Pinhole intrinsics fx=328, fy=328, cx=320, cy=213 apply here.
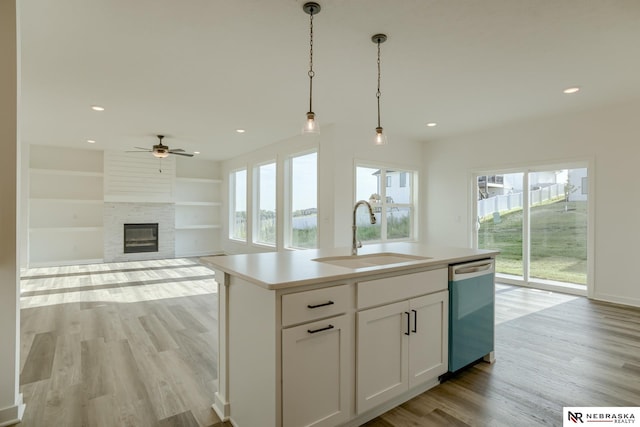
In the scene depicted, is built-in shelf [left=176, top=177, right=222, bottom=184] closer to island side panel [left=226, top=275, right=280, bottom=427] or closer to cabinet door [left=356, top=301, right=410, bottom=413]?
island side panel [left=226, top=275, right=280, bottom=427]

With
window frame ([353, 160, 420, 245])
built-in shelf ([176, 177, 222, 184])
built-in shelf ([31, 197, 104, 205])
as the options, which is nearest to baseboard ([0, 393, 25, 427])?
window frame ([353, 160, 420, 245])

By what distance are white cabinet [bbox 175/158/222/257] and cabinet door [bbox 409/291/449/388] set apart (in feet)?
27.0

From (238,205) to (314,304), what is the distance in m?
7.87

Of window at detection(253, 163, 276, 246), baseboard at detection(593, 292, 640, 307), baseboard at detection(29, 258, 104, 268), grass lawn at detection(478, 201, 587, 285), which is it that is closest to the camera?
baseboard at detection(593, 292, 640, 307)

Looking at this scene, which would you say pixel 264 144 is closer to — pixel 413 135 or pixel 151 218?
pixel 413 135

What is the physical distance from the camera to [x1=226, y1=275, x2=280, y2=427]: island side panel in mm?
1563

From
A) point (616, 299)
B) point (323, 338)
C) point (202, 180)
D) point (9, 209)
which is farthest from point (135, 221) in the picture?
point (616, 299)

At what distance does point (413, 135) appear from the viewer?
6.34 meters

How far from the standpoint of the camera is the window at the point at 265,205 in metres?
7.54

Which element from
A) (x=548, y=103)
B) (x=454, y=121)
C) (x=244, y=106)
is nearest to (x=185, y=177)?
(x=244, y=106)

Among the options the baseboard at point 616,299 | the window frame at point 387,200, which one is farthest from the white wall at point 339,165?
the baseboard at point 616,299

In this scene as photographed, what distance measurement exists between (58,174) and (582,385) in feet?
32.7

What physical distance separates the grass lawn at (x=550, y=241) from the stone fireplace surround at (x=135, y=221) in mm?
7774

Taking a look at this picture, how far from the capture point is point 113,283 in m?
5.69
